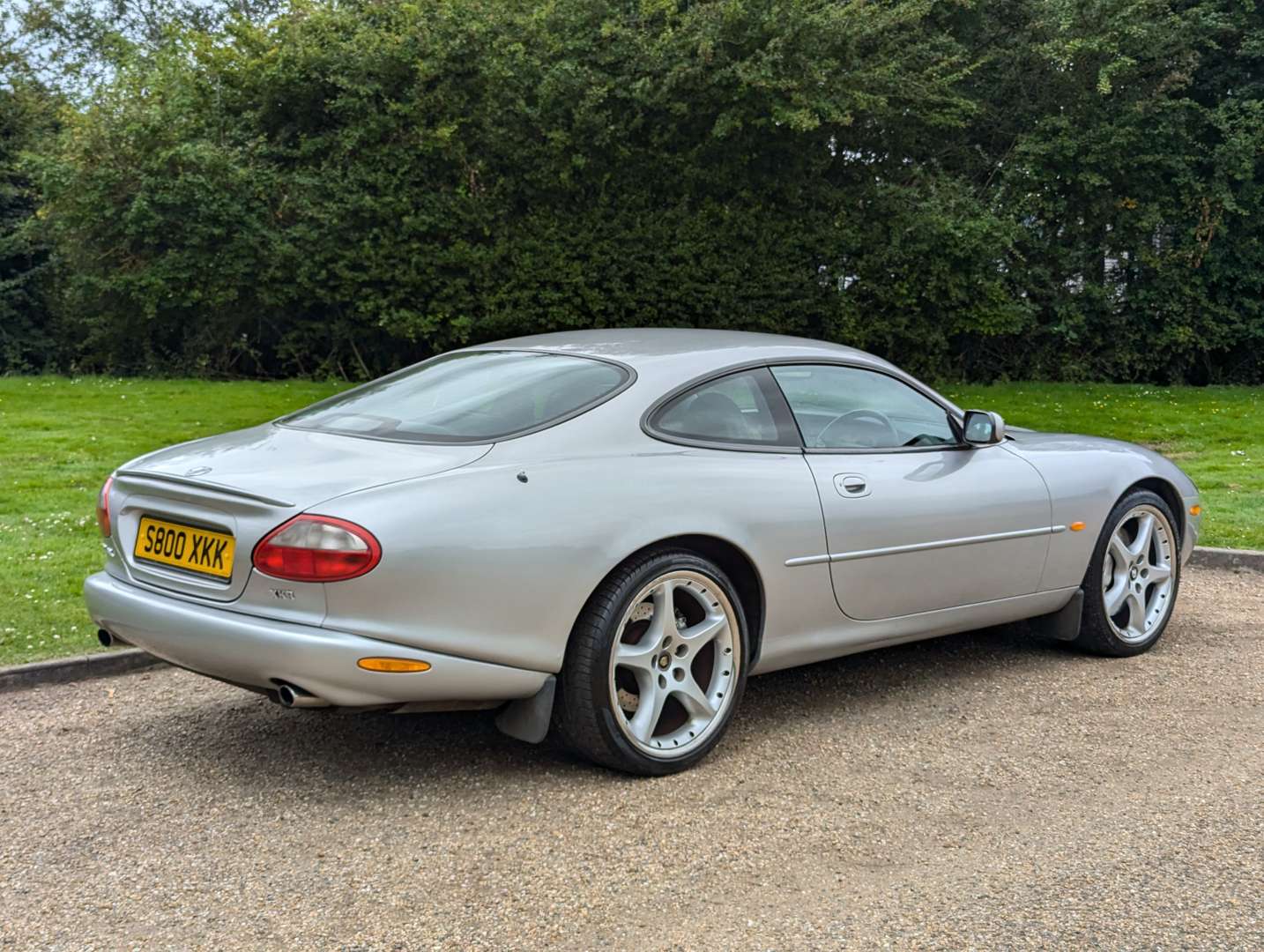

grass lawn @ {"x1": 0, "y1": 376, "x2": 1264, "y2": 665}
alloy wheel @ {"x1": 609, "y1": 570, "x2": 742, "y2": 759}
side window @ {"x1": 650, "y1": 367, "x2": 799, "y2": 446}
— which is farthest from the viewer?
grass lawn @ {"x1": 0, "y1": 376, "x2": 1264, "y2": 665}

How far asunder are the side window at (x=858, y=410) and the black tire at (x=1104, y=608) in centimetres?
94

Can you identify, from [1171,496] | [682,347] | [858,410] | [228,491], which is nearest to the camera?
[228,491]

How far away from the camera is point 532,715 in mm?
4109

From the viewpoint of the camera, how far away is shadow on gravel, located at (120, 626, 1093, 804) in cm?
429

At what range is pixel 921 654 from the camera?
19.6 feet

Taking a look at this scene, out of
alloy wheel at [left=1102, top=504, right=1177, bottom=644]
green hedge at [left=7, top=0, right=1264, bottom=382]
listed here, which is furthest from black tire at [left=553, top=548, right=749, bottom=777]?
green hedge at [left=7, top=0, right=1264, bottom=382]

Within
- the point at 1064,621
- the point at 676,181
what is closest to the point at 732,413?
the point at 1064,621

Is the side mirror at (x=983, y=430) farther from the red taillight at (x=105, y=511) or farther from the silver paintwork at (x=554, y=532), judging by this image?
the red taillight at (x=105, y=511)

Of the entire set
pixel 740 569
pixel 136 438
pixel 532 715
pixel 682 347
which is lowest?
pixel 136 438

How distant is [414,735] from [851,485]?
5.89 ft

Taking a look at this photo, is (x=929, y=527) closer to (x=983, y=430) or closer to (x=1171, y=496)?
(x=983, y=430)

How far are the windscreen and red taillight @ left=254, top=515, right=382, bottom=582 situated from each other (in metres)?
0.62

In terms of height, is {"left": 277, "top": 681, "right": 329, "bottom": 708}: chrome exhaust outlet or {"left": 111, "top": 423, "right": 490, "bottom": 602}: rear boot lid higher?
{"left": 111, "top": 423, "right": 490, "bottom": 602}: rear boot lid

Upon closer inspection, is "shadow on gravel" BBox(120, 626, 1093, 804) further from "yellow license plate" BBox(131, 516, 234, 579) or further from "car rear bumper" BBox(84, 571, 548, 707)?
"yellow license plate" BBox(131, 516, 234, 579)
